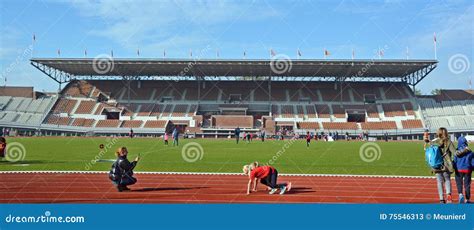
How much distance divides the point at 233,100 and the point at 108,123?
19.6 meters

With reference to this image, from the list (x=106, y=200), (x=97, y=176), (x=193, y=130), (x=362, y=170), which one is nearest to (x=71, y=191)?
(x=106, y=200)

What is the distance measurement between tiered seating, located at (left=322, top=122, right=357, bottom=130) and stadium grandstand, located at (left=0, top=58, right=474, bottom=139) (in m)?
0.14

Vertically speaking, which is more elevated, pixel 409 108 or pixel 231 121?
pixel 409 108

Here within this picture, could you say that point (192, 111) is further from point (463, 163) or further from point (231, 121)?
point (463, 163)

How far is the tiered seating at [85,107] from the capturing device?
62.6 metres

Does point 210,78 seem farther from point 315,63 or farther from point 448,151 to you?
point 448,151

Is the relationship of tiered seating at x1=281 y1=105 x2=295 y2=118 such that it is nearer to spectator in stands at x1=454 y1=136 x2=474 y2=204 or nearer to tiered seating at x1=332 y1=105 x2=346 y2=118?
tiered seating at x1=332 y1=105 x2=346 y2=118

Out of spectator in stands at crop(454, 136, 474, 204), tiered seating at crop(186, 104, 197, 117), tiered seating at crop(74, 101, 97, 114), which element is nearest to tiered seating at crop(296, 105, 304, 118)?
tiered seating at crop(186, 104, 197, 117)

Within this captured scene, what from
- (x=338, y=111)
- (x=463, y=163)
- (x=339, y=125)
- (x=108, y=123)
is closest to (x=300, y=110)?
(x=338, y=111)

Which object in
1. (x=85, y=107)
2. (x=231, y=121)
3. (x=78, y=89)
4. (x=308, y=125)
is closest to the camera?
(x=308, y=125)

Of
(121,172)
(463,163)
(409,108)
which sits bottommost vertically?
(121,172)

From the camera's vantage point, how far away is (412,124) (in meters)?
56.9

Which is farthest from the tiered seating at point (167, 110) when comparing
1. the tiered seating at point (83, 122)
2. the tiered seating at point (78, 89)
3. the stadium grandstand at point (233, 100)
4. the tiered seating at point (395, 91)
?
the tiered seating at point (395, 91)

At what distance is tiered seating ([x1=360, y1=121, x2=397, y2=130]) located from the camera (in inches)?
2245
